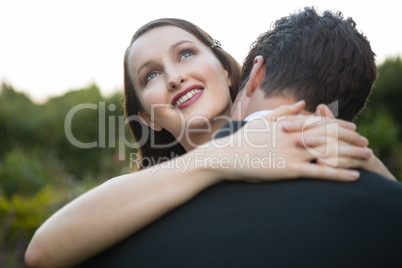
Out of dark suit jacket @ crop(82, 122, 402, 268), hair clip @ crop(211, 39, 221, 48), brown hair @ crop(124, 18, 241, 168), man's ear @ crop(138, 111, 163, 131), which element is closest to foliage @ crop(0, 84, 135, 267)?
brown hair @ crop(124, 18, 241, 168)

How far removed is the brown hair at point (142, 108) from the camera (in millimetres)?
3281

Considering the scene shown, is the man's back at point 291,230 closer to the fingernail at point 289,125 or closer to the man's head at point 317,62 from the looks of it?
the fingernail at point 289,125

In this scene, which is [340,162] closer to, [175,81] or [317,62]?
[317,62]

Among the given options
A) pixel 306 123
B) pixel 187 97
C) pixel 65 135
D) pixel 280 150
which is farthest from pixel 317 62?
pixel 65 135

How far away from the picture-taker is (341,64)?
2.14m

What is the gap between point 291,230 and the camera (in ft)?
5.09

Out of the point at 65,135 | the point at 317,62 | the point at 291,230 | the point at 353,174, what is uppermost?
the point at 317,62

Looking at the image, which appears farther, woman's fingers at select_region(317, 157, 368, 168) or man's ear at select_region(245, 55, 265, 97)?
man's ear at select_region(245, 55, 265, 97)

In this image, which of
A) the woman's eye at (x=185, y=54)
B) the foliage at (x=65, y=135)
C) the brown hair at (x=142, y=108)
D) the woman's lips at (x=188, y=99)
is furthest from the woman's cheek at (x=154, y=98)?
the foliage at (x=65, y=135)

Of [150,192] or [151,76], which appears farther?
[151,76]

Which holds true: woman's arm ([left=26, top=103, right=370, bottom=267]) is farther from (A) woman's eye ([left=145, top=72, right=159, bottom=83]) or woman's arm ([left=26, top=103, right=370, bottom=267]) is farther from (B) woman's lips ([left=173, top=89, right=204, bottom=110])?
(A) woman's eye ([left=145, top=72, right=159, bottom=83])

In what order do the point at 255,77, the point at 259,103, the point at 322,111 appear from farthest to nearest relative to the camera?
the point at 255,77 → the point at 259,103 → the point at 322,111

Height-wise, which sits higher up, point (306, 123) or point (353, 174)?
point (306, 123)

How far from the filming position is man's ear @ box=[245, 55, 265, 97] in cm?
222
